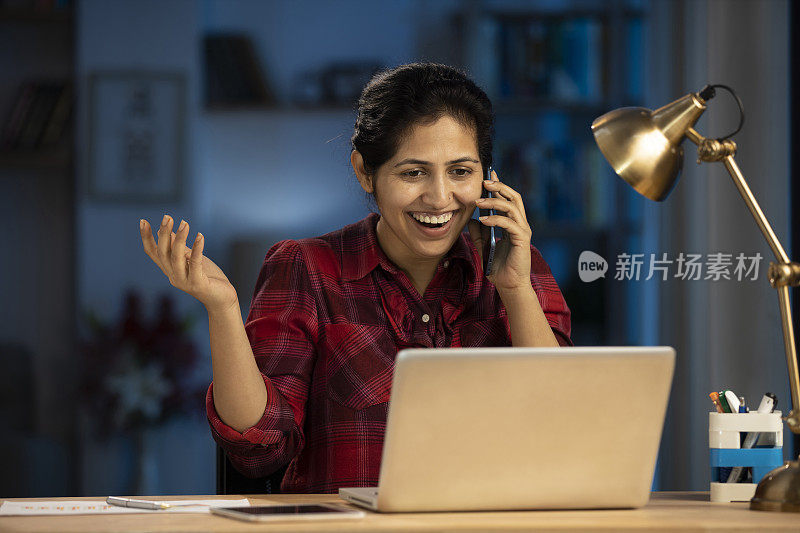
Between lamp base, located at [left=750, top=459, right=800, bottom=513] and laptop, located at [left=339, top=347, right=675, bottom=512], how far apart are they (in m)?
0.17

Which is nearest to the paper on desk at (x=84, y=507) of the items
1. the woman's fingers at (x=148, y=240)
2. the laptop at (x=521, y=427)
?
the laptop at (x=521, y=427)

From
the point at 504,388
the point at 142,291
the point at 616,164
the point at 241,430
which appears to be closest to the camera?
the point at 504,388

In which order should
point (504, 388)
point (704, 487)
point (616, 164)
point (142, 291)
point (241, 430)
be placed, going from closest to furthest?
point (504, 388)
point (616, 164)
point (241, 430)
point (704, 487)
point (142, 291)

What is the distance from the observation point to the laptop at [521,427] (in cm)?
100

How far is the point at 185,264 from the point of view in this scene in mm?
1276

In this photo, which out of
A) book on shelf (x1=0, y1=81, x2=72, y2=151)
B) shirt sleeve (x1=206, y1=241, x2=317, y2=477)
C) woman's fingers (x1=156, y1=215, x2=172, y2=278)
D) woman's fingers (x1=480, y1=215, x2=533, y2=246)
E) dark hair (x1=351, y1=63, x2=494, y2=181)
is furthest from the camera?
book on shelf (x1=0, y1=81, x2=72, y2=151)

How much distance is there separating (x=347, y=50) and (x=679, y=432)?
172cm

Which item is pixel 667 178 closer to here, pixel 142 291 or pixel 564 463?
pixel 564 463

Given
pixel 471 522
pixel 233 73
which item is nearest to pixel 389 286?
pixel 471 522

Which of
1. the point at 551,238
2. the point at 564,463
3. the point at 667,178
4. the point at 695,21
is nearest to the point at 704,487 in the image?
the point at 551,238

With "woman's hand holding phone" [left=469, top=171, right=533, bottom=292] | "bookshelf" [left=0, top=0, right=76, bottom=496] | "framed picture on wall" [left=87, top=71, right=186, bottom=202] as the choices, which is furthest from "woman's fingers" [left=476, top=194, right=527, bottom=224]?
"bookshelf" [left=0, top=0, right=76, bottom=496]

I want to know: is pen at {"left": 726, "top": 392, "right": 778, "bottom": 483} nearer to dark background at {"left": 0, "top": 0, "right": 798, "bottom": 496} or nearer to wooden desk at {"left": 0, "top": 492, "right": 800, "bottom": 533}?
wooden desk at {"left": 0, "top": 492, "right": 800, "bottom": 533}

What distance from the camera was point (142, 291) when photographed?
3.36 metres

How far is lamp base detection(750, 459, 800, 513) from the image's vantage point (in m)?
1.13
